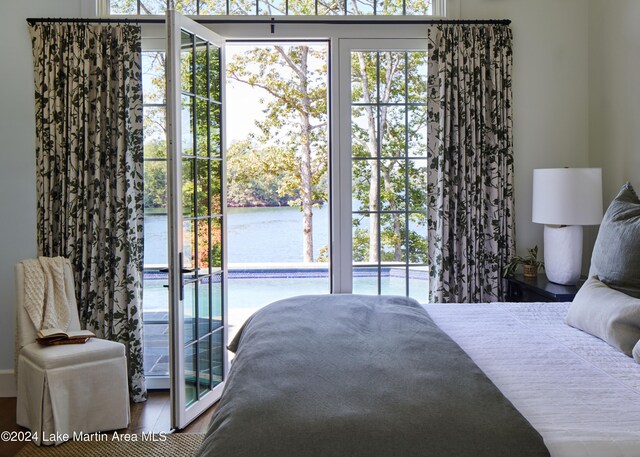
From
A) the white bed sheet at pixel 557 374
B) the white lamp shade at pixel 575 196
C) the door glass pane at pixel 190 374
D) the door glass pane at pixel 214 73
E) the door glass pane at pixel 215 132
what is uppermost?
the door glass pane at pixel 214 73

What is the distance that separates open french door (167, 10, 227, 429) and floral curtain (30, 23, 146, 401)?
1.90 feet

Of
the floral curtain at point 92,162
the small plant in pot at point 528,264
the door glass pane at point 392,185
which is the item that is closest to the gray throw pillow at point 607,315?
the small plant in pot at point 528,264

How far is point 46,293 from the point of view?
4043 mm

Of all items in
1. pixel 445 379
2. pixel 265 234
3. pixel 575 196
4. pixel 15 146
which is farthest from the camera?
pixel 265 234

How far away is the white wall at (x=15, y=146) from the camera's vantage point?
4465 millimetres

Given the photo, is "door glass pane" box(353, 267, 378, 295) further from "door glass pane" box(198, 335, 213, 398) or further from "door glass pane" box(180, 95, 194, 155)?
"door glass pane" box(180, 95, 194, 155)

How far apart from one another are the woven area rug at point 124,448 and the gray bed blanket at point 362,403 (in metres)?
1.46

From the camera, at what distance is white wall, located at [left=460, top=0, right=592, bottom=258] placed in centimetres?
462

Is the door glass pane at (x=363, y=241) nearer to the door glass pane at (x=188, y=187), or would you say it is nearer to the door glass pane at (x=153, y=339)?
the door glass pane at (x=188, y=187)


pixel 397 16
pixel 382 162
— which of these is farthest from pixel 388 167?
pixel 397 16

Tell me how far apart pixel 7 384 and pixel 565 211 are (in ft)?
13.5

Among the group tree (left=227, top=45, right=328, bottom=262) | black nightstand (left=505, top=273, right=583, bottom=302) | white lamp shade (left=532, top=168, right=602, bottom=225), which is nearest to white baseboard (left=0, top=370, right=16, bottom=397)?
black nightstand (left=505, top=273, right=583, bottom=302)

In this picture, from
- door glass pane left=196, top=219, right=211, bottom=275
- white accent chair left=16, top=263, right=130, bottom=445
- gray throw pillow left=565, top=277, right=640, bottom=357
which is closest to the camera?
gray throw pillow left=565, top=277, right=640, bottom=357

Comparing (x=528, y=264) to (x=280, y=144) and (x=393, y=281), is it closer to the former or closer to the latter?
(x=393, y=281)
